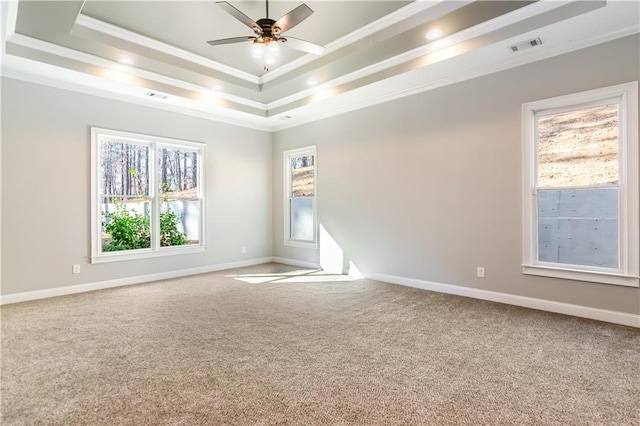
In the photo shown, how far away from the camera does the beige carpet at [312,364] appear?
1896mm

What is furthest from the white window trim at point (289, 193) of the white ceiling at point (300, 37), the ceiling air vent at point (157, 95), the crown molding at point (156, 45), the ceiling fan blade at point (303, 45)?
the ceiling fan blade at point (303, 45)

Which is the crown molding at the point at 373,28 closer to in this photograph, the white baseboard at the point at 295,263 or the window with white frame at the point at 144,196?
the window with white frame at the point at 144,196

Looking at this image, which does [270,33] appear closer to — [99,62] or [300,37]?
[300,37]

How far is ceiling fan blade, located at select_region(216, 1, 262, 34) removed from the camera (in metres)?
2.80

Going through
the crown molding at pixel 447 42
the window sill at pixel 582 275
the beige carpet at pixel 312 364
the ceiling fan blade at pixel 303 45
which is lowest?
the beige carpet at pixel 312 364

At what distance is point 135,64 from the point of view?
445cm

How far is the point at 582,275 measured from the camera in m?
3.44

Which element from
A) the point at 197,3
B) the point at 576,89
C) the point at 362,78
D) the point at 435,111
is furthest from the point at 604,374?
the point at 197,3

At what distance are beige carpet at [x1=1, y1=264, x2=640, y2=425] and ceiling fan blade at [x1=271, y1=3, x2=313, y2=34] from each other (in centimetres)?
287

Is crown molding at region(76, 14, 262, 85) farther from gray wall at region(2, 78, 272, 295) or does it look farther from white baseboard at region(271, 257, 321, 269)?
white baseboard at region(271, 257, 321, 269)

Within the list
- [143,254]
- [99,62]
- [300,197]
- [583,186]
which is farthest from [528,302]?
[99,62]

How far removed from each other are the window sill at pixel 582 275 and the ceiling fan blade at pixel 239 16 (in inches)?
152

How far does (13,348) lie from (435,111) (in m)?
5.15

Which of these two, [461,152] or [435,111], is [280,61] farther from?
[461,152]
